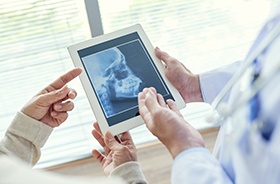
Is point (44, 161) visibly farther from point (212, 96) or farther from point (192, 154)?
point (192, 154)

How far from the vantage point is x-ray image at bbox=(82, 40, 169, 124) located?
0.96 metres

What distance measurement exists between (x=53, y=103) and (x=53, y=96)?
0.10ft

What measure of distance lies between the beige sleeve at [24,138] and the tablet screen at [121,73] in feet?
0.62

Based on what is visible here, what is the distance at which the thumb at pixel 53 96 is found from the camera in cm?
95

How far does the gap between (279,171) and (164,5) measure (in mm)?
1214

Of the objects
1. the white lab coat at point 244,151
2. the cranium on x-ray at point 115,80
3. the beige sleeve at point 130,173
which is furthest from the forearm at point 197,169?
the cranium on x-ray at point 115,80

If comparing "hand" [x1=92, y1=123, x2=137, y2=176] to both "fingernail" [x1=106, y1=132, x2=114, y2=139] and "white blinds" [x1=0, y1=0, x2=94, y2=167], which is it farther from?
"white blinds" [x1=0, y1=0, x2=94, y2=167]

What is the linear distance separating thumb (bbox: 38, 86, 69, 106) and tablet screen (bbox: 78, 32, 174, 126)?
9 centimetres

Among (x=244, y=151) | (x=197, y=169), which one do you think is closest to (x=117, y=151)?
(x=197, y=169)

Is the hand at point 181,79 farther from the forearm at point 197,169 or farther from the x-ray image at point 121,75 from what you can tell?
the forearm at point 197,169

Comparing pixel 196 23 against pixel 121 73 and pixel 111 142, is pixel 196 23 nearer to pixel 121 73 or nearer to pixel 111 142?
pixel 121 73

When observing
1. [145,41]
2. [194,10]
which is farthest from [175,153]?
[194,10]

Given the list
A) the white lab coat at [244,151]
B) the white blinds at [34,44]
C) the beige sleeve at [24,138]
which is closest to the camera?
the white lab coat at [244,151]

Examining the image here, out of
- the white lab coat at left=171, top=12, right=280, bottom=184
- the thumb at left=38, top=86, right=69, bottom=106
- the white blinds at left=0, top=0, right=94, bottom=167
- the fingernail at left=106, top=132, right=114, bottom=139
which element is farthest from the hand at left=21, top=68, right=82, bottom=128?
the white blinds at left=0, top=0, right=94, bottom=167
